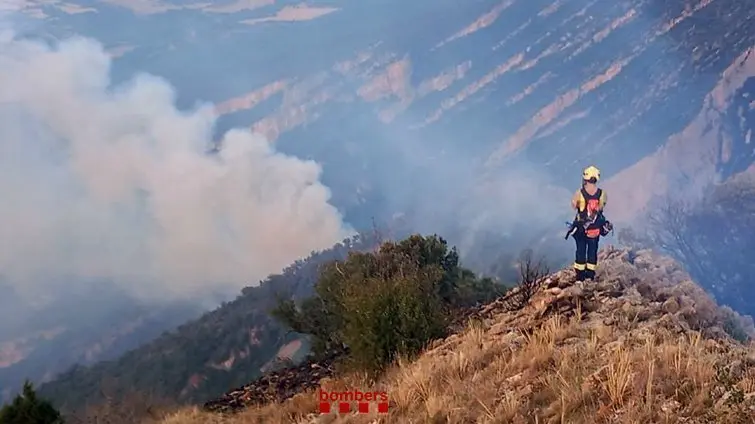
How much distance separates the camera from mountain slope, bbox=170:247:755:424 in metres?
3.64

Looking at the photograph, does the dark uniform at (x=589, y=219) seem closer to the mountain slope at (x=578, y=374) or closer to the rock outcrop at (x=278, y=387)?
the mountain slope at (x=578, y=374)

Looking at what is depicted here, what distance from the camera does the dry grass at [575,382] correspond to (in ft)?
11.7

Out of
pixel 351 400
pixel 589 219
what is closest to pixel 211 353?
pixel 589 219

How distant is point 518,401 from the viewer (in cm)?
414

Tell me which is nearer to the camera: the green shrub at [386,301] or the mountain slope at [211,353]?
the green shrub at [386,301]

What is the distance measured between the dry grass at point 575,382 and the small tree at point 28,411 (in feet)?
15.6

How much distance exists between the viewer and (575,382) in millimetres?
4117

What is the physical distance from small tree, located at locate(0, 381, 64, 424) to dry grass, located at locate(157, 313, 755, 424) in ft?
15.6

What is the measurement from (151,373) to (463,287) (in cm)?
2319

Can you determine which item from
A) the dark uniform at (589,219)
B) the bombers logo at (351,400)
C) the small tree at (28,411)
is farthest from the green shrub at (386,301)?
the small tree at (28,411)

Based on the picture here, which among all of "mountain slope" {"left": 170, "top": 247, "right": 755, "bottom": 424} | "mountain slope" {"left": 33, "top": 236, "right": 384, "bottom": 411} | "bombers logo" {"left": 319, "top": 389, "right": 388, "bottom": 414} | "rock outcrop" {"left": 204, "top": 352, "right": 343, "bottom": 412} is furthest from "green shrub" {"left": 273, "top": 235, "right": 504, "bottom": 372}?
"mountain slope" {"left": 33, "top": 236, "right": 384, "bottom": 411}

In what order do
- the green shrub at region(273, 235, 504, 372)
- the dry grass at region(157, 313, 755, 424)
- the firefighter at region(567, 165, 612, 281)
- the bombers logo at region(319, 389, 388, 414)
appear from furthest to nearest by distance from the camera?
the firefighter at region(567, 165, 612, 281)
the green shrub at region(273, 235, 504, 372)
the bombers logo at region(319, 389, 388, 414)
the dry grass at region(157, 313, 755, 424)

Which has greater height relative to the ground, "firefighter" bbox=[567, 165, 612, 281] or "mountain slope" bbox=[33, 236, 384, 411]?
"mountain slope" bbox=[33, 236, 384, 411]

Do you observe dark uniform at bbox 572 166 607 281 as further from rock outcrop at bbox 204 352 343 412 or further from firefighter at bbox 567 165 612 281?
rock outcrop at bbox 204 352 343 412
